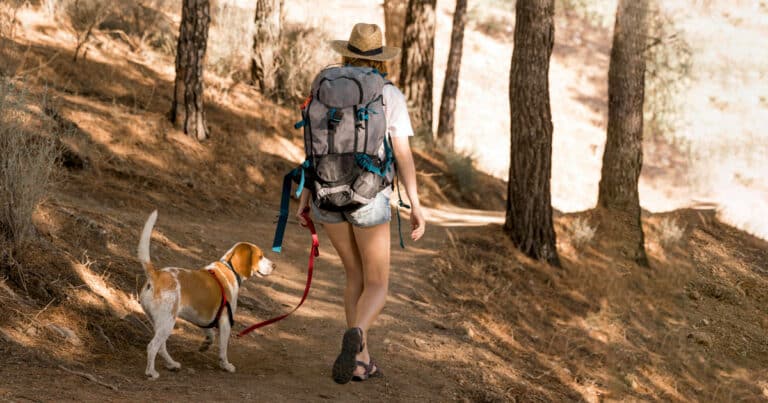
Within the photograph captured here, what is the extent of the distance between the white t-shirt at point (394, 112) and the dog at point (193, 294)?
1.41 metres

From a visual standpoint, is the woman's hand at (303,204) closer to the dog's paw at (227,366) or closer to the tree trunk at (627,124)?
the dog's paw at (227,366)

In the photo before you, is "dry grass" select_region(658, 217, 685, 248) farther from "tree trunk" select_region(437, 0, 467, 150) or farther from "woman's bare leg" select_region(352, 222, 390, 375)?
"woman's bare leg" select_region(352, 222, 390, 375)

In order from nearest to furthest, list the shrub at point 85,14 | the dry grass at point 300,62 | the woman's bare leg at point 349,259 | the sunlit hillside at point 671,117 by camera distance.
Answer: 1. the woman's bare leg at point 349,259
2. the shrub at point 85,14
3. the dry grass at point 300,62
4. the sunlit hillside at point 671,117

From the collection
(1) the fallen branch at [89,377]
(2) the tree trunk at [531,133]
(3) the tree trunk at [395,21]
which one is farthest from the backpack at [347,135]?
(3) the tree trunk at [395,21]

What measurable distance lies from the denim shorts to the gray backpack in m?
0.05

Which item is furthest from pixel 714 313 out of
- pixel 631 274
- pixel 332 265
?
pixel 332 265

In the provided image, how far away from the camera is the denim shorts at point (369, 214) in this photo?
16.7 feet

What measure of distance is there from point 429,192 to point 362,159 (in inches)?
427

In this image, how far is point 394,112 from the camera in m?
5.08

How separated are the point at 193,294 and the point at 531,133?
630cm

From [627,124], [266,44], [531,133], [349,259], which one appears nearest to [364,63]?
[349,259]

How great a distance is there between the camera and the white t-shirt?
505 centimetres

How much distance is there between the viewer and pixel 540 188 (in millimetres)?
10898

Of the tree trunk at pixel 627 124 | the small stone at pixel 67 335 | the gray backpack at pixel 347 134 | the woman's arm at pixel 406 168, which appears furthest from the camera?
the tree trunk at pixel 627 124
